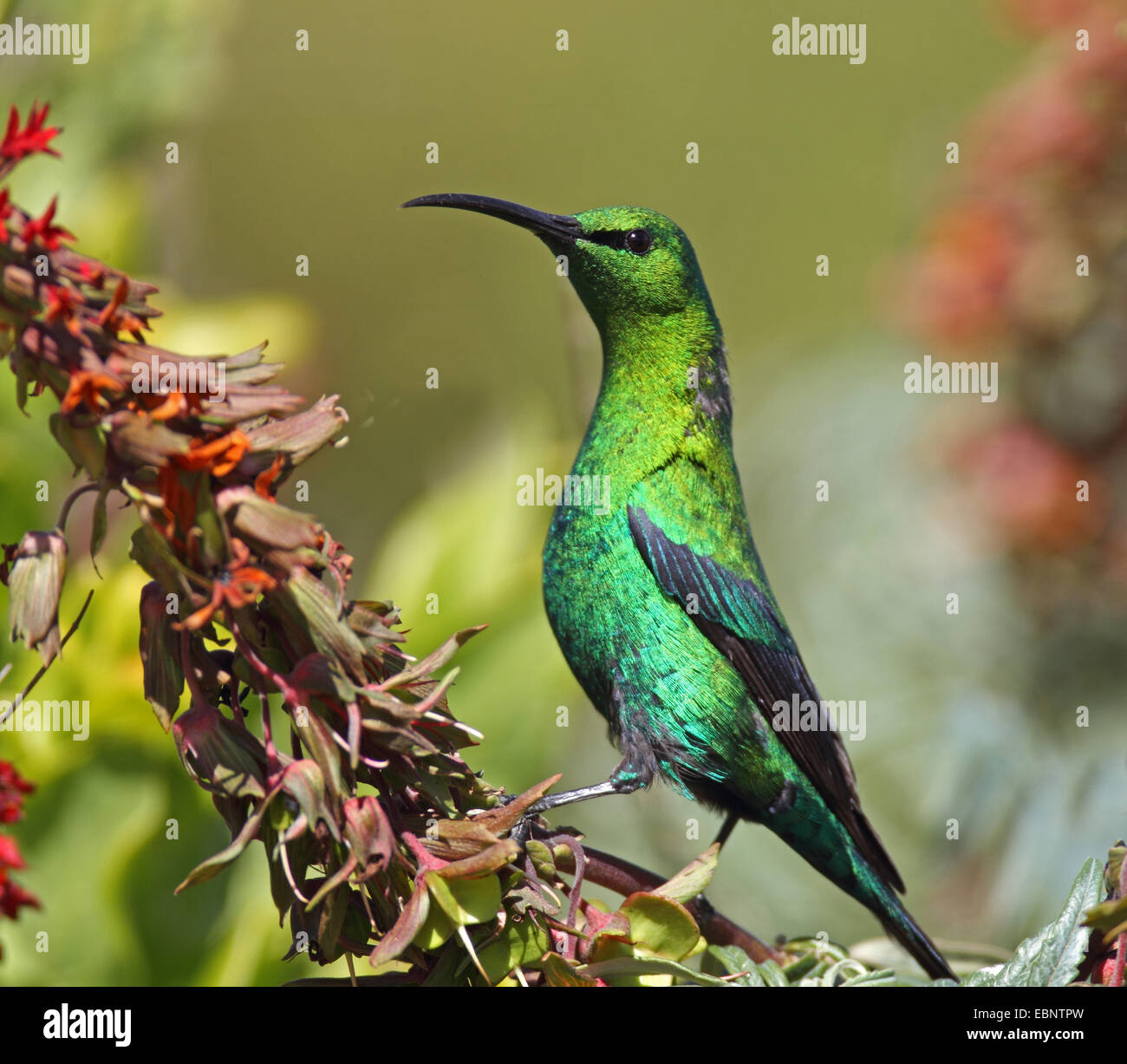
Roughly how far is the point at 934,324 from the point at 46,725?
2487 millimetres

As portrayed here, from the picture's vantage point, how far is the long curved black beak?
1944mm

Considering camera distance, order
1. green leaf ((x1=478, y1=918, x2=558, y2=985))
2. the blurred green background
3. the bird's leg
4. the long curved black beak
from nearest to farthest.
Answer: green leaf ((x1=478, y1=918, x2=558, y2=985)) < the bird's leg < the long curved black beak < the blurred green background

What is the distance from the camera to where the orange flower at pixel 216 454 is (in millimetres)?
1078

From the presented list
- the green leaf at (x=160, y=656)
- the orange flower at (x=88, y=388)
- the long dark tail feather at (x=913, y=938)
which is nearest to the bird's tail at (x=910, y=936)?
the long dark tail feather at (x=913, y=938)

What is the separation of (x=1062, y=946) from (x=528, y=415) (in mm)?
2850

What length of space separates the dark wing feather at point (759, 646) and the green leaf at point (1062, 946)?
2.40 feet

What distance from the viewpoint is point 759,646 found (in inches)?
83.9

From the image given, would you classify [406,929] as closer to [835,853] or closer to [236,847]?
[236,847]

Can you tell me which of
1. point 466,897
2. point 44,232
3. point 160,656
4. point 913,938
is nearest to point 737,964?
point 466,897

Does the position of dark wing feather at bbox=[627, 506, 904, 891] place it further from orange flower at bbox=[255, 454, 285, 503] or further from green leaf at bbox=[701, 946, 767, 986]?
orange flower at bbox=[255, 454, 285, 503]

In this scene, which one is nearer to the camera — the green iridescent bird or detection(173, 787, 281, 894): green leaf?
detection(173, 787, 281, 894): green leaf

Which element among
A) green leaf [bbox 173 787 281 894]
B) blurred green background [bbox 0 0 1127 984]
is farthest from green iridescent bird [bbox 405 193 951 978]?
green leaf [bbox 173 787 281 894]

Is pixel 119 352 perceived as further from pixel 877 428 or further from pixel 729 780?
pixel 877 428

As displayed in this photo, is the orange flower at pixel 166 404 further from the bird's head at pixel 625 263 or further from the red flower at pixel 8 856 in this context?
the bird's head at pixel 625 263
